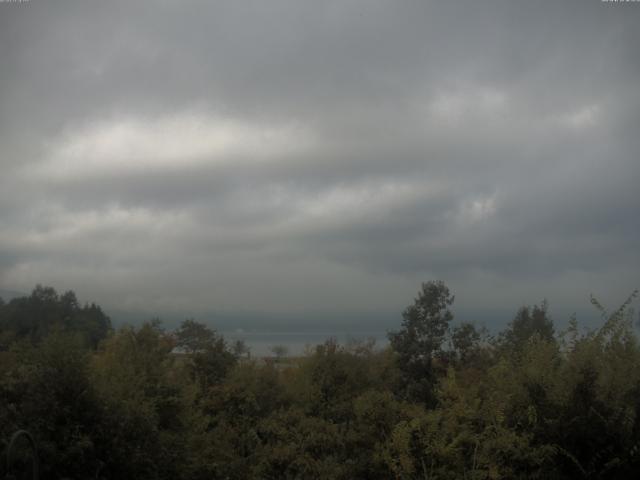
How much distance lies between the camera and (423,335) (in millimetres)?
26141

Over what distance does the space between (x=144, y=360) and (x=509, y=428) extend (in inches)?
462

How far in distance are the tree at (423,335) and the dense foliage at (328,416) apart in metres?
1.05

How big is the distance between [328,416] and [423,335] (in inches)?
240

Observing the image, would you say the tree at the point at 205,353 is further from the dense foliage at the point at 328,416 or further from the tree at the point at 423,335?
the tree at the point at 423,335

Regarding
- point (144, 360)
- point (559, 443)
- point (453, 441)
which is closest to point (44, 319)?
point (144, 360)

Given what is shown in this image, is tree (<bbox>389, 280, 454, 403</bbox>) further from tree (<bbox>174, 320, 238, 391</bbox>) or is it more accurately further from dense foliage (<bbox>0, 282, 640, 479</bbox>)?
tree (<bbox>174, 320, 238, 391</bbox>)

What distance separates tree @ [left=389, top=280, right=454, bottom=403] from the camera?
84.9 ft

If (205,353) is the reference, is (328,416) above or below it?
below

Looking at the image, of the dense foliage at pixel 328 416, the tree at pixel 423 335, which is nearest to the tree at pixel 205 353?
the dense foliage at pixel 328 416

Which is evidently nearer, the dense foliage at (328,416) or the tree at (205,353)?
the dense foliage at (328,416)

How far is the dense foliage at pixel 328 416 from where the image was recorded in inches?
520

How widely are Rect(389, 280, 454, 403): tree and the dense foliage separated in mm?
1047

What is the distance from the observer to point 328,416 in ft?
73.4

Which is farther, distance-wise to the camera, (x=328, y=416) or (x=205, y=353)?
(x=205, y=353)
